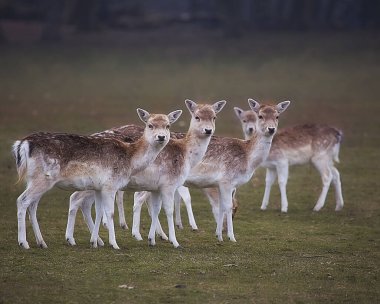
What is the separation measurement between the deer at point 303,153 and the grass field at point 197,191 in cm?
36

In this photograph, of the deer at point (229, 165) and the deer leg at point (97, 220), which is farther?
the deer at point (229, 165)

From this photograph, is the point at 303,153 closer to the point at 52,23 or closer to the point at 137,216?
the point at 137,216

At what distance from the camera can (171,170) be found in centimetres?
1355

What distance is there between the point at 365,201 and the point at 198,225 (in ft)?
13.3

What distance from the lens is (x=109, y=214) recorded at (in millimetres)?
13078

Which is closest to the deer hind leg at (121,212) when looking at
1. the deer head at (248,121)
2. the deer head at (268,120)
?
the deer head at (268,120)

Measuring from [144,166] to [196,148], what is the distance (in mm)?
934

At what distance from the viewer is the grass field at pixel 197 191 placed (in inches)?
449

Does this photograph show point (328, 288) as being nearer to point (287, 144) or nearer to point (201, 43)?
point (287, 144)

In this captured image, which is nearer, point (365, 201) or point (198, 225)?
point (198, 225)

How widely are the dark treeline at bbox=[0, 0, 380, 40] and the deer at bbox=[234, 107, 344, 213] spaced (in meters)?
31.1

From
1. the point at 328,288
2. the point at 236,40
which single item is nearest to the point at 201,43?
the point at 236,40

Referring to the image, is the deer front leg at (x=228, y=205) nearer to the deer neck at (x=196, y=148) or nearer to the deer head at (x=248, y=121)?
the deer neck at (x=196, y=148)

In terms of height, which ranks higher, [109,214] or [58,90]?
[58,90]
